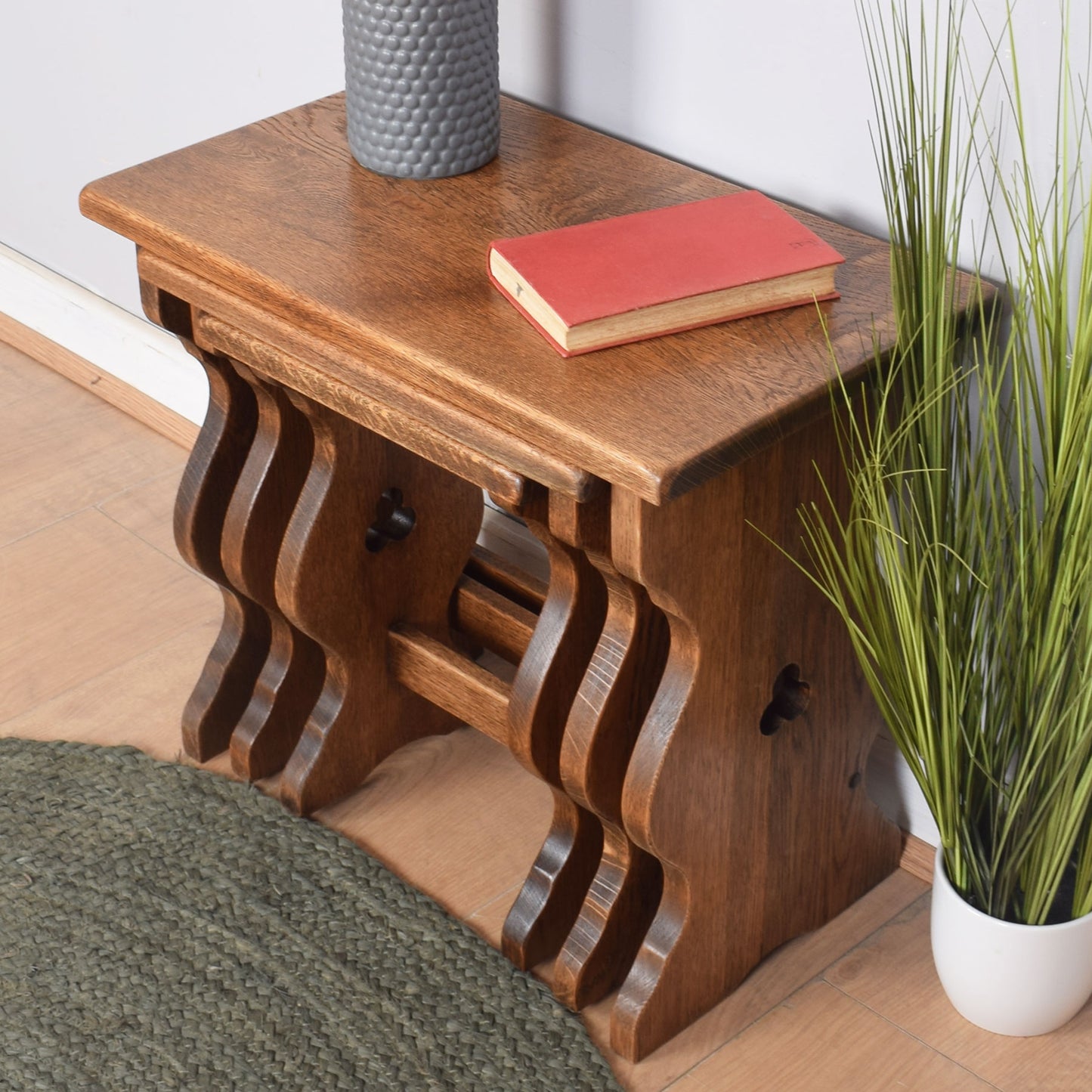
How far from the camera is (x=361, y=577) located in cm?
161

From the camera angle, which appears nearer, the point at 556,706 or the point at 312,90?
the point at 556,706

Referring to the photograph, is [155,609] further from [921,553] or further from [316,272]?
[921,553]

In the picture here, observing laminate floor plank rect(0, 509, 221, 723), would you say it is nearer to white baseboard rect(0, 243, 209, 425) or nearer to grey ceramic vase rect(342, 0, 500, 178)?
white baseboard rect(0, 243, 209, 425)

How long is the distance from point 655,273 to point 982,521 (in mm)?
318

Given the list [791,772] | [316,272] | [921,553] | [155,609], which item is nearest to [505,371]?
[316,272]

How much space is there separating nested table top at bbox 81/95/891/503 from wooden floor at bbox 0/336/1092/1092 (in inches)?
24.7

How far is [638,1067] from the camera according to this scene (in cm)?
144

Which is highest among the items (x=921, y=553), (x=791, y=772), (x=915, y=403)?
(x=915, y=403)

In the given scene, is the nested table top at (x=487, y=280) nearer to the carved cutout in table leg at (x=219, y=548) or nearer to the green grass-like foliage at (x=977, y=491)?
the green grass-like foliage at (x=977, y=491)

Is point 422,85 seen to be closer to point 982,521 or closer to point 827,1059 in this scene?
point 982,521

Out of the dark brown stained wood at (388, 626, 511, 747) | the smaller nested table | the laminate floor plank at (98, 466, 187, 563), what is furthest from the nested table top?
the laminate floor plank at (98, 466, 187, 563)

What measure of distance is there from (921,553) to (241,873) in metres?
0.80

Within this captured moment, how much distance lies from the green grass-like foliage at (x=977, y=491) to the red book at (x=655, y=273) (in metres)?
0.09

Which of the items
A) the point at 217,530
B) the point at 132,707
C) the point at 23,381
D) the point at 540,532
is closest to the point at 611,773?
the point at 540,532
